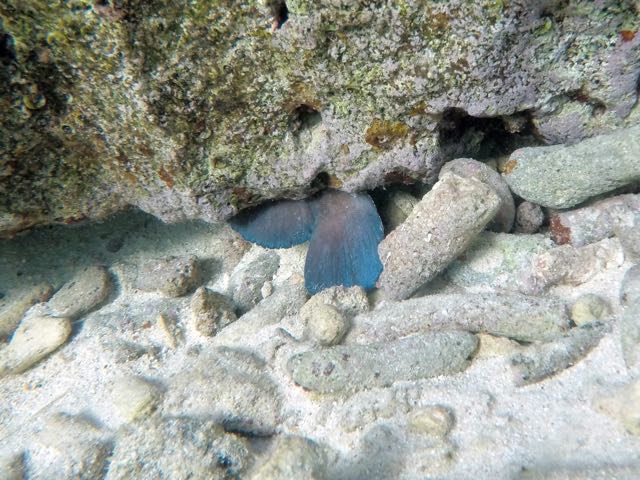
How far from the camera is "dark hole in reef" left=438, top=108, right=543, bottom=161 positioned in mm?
2379

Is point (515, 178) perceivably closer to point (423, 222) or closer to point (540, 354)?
point (423, 222)

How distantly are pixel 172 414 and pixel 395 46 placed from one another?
2.25 meters

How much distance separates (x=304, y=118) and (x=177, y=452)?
1.90 meters

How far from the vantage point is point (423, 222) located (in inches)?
97.7

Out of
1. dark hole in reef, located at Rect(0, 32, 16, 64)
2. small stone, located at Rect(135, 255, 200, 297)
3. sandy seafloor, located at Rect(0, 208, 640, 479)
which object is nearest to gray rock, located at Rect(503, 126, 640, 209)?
sandy seafloor, located at Rect(0, 208, 640, 479)

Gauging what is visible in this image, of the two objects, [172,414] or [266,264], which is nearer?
[172,414]

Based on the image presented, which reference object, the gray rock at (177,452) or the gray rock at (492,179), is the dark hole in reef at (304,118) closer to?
the gray rock at (492,179)

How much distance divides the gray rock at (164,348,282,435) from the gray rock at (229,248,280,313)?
26.9 inches

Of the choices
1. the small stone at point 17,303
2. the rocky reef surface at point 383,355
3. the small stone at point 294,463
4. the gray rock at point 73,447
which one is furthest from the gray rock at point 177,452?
the small stone at point 17,303

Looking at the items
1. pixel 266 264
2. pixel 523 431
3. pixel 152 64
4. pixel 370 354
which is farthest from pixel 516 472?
pixel 152 64

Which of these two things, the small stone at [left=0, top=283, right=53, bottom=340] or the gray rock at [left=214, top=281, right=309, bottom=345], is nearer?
the gray rock at [left=214, top=281, right=309, bottom=345]

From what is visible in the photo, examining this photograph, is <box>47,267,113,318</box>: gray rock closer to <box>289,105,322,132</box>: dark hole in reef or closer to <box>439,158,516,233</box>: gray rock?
<box>289,105,322,132</box>: dark hole in reef

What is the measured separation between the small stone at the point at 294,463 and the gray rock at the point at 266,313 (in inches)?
36.0

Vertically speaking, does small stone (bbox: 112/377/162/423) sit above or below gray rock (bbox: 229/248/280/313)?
below
